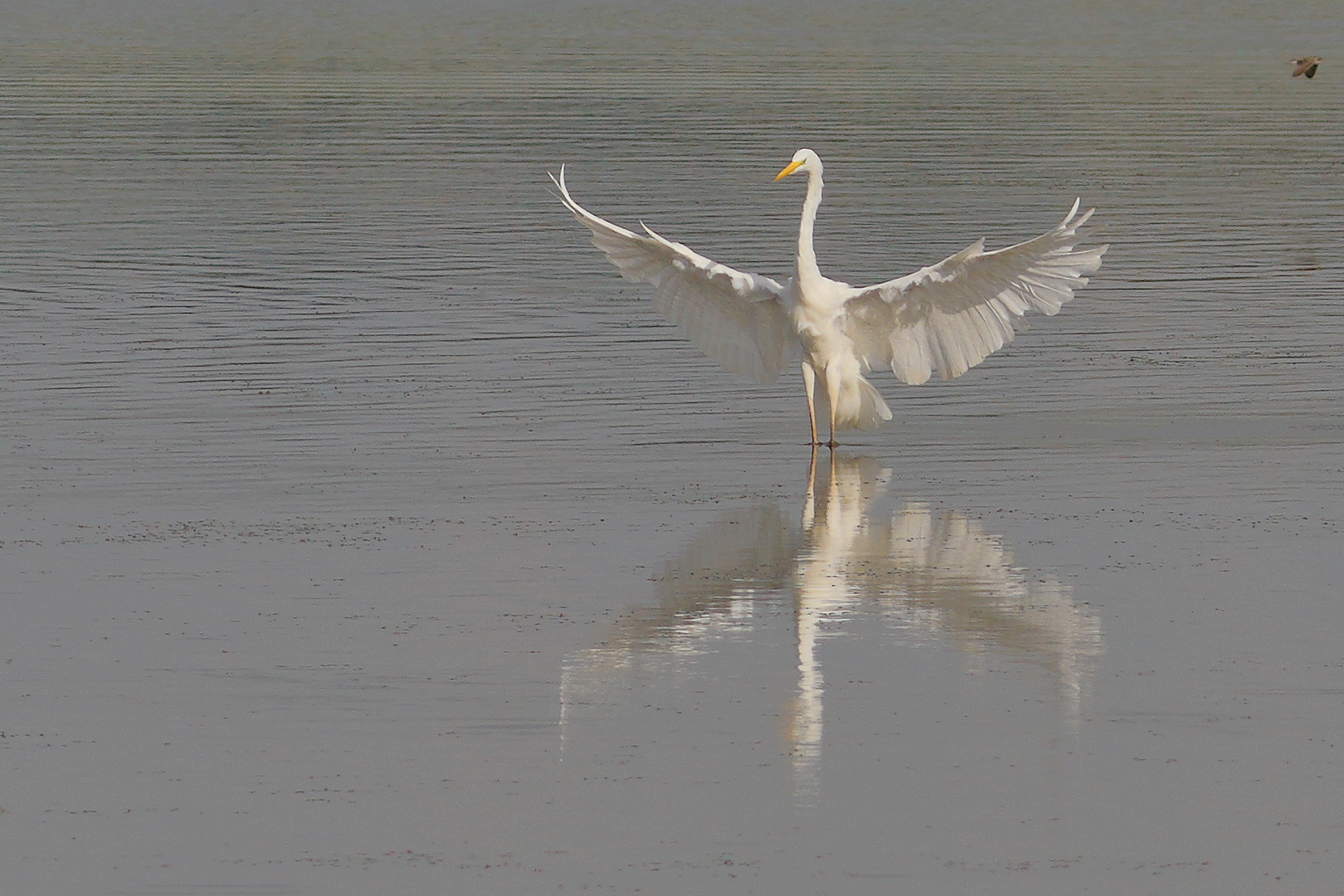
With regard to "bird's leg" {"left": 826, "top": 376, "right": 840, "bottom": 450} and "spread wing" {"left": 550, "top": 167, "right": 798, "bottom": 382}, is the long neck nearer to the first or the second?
"spread wing" {"left": 550, "top": 167, "right": 798, "bottom": 382}

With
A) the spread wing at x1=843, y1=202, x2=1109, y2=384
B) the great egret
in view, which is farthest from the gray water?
the spread wing at x1=843, y1=202, x2=1109, y2=384

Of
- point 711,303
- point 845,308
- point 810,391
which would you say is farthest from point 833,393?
point 711,303

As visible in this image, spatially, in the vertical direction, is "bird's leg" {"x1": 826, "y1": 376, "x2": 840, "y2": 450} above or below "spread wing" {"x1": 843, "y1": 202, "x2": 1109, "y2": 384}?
below

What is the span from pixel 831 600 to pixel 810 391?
18.2ft

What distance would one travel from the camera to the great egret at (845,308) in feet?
60.2

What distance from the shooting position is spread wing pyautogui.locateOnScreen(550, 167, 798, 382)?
19312 millimetres

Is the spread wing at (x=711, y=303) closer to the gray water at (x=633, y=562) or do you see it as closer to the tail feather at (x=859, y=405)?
the gray water at (x=633, y=562)

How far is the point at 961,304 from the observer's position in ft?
61.5

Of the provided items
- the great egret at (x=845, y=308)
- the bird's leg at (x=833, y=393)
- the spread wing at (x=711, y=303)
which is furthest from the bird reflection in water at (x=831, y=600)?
the spread wing at (x=711, y=303)

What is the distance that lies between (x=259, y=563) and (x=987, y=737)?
5070 millimetres

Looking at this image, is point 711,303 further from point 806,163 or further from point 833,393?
point 833,393

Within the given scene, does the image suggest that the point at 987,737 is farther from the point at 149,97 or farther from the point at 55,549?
the point at 149,97

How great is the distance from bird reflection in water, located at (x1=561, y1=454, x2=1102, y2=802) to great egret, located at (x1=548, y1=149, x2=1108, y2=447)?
2.53m

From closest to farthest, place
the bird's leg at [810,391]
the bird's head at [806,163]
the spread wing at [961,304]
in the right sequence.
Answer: the spread wing at [961,304]
the bird's leg at [810,391]
the bird's head at [806,163]
